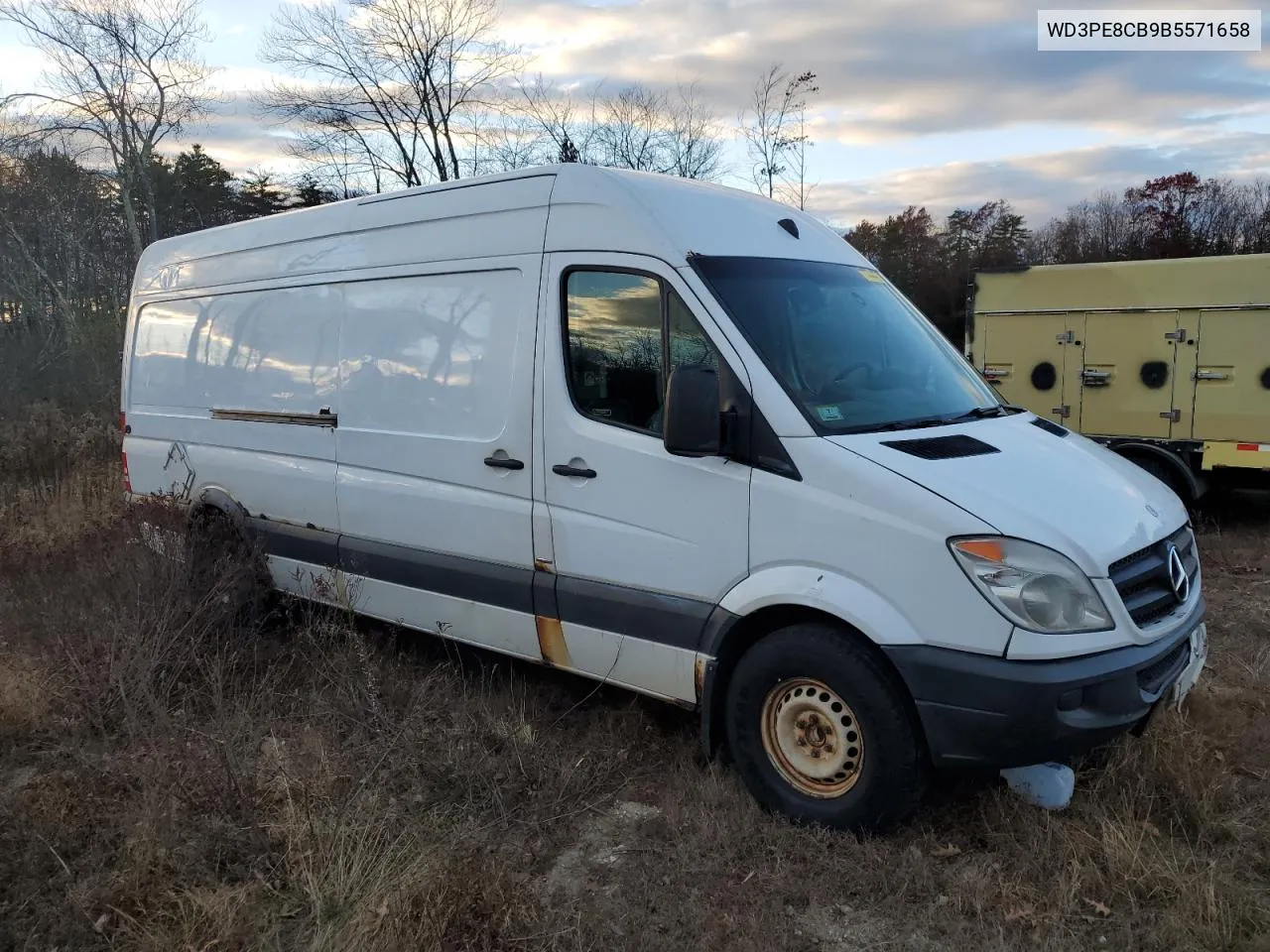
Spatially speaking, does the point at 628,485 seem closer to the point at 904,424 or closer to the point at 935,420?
the point at 904,424

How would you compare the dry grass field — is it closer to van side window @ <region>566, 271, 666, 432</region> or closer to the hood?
the hood

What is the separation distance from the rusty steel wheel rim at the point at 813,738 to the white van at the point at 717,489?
0.01 m

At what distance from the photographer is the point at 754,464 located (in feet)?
11.6

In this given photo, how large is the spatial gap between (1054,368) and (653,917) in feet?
29.4

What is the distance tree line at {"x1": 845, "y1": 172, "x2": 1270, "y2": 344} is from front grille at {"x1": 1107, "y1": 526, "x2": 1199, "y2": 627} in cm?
2930

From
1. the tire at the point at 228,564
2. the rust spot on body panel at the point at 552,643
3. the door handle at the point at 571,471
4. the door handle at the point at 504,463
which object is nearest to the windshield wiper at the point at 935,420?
the door handle at the point at 571,471

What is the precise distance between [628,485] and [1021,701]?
1748 mm

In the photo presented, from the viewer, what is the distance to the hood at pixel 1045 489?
312cm

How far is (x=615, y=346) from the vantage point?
13.3 ft

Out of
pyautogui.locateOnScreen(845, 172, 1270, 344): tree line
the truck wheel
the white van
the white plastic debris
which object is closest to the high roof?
the white van

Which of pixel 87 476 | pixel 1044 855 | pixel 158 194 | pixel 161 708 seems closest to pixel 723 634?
pixel 1044 855

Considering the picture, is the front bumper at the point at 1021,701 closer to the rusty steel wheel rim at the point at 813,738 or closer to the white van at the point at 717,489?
the white van at the point at 717,489

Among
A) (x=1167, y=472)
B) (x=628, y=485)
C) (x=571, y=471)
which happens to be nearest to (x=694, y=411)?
(x=628, y=485)

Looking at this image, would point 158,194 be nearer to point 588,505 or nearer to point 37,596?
point 37,596
